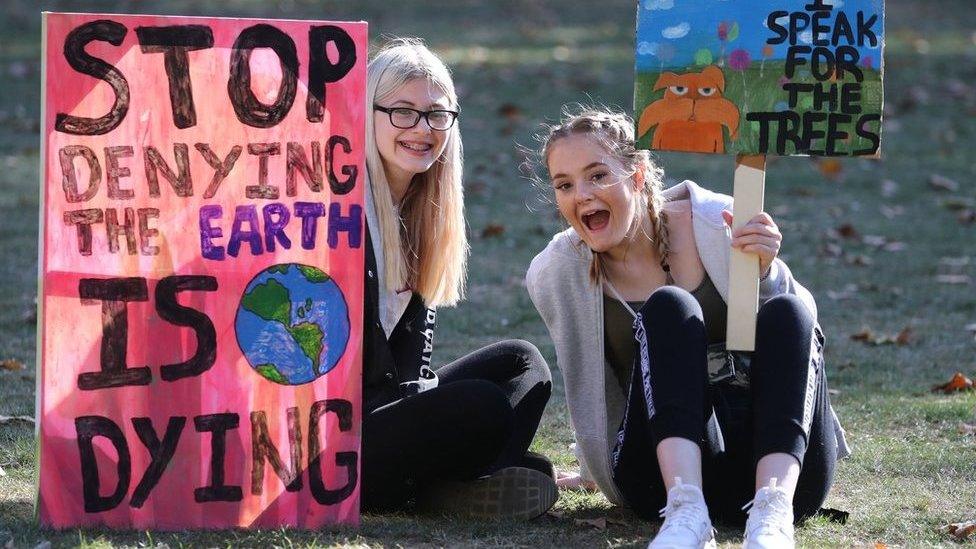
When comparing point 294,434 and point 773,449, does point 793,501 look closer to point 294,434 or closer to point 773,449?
point 773,449

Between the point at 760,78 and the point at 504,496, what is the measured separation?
1222 millimetres

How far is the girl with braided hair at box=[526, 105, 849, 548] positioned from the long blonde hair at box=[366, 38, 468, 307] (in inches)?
10.4

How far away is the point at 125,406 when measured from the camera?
3127 millimetres

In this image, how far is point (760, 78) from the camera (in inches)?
131

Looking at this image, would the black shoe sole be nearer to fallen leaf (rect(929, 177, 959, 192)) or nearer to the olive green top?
the olive green top

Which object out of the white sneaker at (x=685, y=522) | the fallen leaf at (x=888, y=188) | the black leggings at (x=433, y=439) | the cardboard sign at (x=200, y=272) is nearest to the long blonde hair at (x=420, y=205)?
the cardboard sign at (x=200, y=272)

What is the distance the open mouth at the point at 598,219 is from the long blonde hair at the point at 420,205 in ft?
1.43

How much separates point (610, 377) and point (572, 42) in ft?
34.2

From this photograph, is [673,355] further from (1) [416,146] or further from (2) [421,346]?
(1) [416,146]

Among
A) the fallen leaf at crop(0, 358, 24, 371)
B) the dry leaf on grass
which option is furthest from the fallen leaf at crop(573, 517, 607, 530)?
the fallen leaf at crop(0, 358, 24, 371)

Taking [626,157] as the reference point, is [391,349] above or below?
below

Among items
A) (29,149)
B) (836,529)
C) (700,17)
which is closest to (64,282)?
(700,17)

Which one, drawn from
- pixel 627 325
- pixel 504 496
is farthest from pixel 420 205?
pixel 504 496

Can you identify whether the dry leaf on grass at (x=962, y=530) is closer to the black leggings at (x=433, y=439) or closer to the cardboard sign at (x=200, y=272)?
the black leggings at (x=433, y=439)
